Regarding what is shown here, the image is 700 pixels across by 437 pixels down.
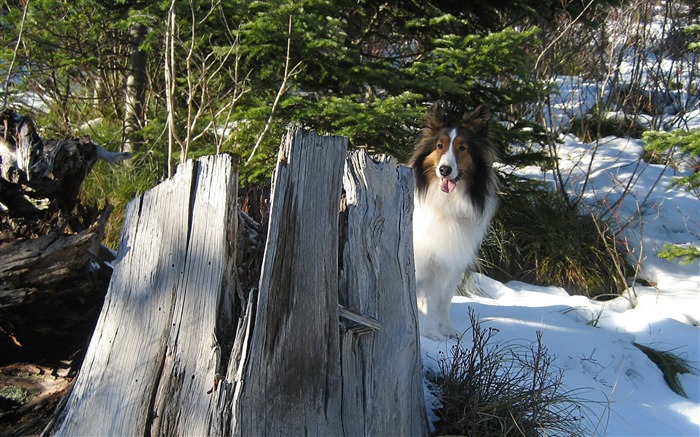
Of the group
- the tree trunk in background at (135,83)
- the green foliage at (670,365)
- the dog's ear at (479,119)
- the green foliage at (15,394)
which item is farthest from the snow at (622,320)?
the tree trunk in background at (135,83)

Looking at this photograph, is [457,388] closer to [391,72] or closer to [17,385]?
[17,385]

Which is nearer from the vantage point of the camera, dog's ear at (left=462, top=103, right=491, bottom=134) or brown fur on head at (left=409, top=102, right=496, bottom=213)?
brown fur on head at (left=409, top=102, right=496, bottom=213)

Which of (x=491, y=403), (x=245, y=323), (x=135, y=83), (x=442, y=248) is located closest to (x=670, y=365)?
(x=442, y=248)

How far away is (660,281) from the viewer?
250 inches

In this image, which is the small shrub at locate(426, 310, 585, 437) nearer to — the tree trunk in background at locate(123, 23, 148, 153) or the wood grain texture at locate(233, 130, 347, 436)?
→ the wood grain texture at locate(233, 130, 347, 436)

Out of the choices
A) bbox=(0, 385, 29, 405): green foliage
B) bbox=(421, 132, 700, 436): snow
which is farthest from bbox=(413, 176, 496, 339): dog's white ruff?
bbox=(0, 385, 29, 405): green foliage

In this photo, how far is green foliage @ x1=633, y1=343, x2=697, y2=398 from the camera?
161 inches

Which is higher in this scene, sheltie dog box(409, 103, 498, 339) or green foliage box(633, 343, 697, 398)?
sheltie dog box(409, 103, 498, 339)

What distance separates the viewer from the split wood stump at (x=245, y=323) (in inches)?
79.0

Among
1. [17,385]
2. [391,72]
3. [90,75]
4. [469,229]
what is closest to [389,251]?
[17,385]

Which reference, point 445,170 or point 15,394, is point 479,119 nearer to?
point 445,170

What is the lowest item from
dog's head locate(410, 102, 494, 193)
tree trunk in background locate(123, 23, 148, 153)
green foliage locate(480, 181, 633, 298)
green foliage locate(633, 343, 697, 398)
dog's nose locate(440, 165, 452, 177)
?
green foliage locate(633, 343, 697, 398)

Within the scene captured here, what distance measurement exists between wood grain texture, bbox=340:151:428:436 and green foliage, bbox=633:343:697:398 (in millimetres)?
2560

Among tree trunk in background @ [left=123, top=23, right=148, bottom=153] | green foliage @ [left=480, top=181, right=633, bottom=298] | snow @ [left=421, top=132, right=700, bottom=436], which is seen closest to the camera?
snow @ [left=421, top=132, right=700, bottom=436]
